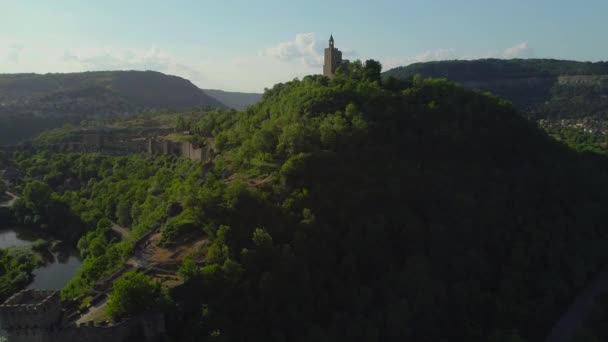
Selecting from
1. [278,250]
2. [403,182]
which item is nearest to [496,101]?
[403,182]

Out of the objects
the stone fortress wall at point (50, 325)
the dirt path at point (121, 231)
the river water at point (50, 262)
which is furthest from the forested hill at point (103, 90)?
the stone fortress wall at point (50, 325)

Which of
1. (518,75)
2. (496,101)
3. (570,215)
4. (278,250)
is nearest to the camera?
(278,250)

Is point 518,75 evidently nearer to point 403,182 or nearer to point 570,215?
point 570,215

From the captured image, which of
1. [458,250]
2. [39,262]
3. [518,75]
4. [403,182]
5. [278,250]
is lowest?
[39,262]

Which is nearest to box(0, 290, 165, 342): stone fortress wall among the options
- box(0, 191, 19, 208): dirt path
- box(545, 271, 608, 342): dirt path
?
box(545, 271, 608, 342): dirt path

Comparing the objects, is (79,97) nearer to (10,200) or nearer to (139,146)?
(10,200)

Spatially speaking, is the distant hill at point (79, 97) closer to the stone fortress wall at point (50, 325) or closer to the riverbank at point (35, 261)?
the riverbank at point (35, 261)

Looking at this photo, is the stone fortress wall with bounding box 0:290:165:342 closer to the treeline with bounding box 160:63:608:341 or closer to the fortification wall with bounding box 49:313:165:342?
the fortification wall with bounding box 49:313:165:342
